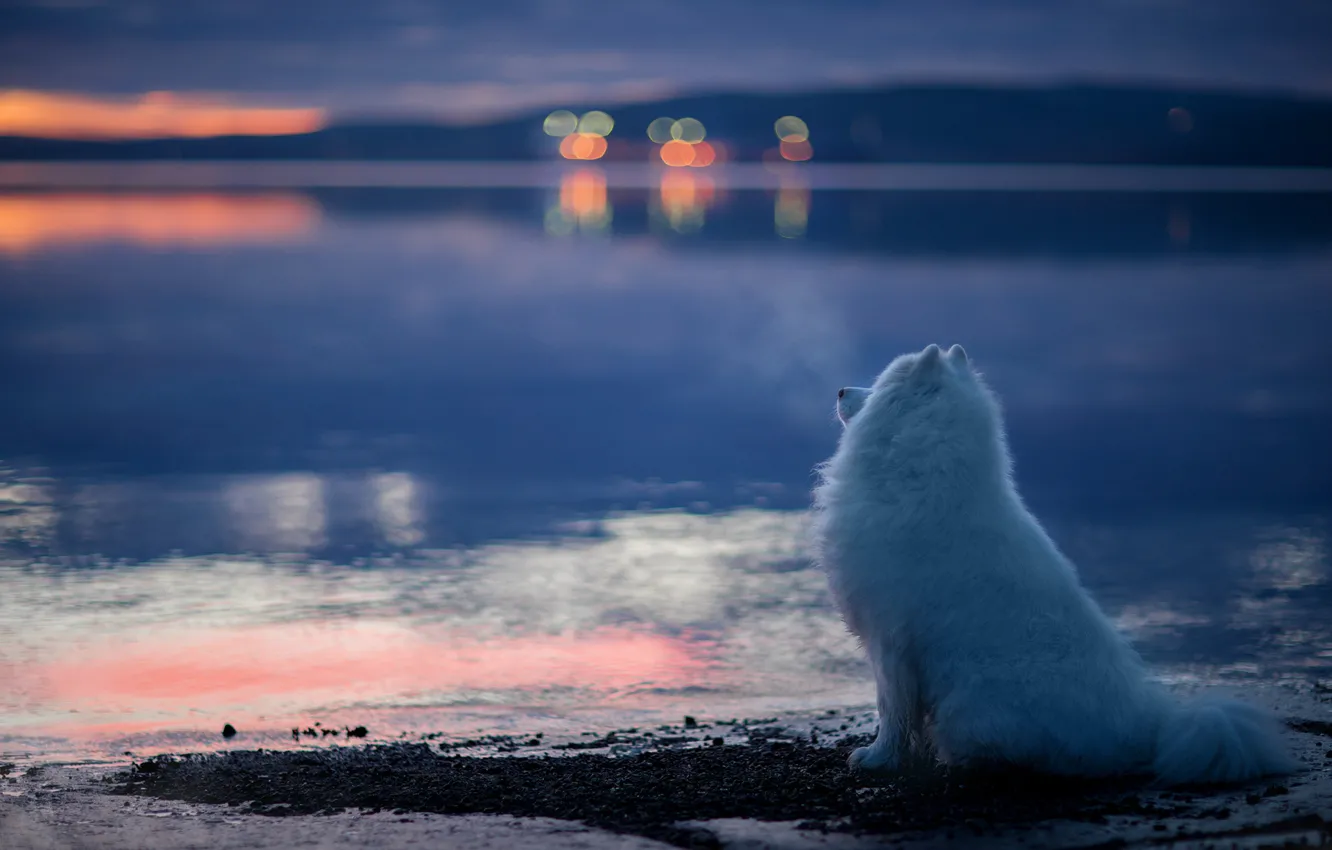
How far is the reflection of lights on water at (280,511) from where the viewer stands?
11414 millimetres

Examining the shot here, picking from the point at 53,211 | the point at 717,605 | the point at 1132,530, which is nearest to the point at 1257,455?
the point at 1132,530

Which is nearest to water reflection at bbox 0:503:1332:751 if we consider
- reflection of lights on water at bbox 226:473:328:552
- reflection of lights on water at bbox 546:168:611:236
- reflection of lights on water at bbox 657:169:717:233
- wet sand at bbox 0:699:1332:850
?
reflection of lights on water at bbox 226:473:328:552

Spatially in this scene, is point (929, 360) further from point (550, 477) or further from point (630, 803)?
point (550, 477)

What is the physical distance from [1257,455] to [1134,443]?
1287 millimetres

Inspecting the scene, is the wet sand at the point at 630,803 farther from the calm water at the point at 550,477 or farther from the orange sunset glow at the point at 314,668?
the orange sunset glow at the point at 314,668

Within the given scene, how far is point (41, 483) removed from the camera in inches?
538

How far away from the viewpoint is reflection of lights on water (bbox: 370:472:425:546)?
11.6 m

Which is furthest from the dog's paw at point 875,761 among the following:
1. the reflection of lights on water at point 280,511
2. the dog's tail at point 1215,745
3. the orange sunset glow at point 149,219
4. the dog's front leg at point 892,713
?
the orange sunset glow at point 149,219

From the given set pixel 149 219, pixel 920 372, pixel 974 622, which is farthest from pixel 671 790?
pixel 149 219

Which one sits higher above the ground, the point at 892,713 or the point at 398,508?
the point at 398,508

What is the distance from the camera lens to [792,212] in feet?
233

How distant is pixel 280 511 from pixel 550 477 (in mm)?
2742

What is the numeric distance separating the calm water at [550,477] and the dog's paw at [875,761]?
1.49 meters

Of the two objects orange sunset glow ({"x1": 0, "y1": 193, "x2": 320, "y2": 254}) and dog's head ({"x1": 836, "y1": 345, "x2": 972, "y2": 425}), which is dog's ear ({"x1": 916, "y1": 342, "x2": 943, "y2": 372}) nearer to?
dog's head ({"x1": 836, "y1": 345, "x2": 972, "y2": 425})
